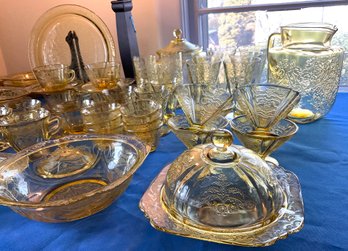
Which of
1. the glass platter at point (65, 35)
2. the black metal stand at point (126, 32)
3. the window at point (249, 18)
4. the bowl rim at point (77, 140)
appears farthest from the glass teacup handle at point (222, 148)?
the window at point (249, 18)

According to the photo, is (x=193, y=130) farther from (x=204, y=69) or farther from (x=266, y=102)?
(x=204, y=69)

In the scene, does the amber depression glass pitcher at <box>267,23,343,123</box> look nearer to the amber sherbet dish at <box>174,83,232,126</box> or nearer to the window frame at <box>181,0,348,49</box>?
the amber sherbet dish at <box>174,83,232,126</box>

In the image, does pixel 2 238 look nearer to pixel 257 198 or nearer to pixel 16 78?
pixel 257 198

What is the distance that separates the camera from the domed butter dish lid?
1.16 feet

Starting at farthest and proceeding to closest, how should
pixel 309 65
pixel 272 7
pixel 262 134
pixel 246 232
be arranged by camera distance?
pixel 272 7, pixel 309 65, pixel 262 134, pixel 246 232

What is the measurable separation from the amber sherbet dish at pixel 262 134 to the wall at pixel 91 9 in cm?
85

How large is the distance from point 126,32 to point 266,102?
1.86 feet

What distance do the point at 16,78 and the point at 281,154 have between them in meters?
0.90

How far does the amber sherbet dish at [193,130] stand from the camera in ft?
1.66

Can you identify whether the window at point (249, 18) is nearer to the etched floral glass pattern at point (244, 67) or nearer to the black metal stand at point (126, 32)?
the black metal stand at point (126, 32)

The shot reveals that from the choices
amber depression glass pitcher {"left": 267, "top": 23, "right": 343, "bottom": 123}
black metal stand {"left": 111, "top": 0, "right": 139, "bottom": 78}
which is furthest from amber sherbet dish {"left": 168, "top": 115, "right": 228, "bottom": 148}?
black metal stand {"left": 111, "top": 0, "right": 139, "bottom": 78}

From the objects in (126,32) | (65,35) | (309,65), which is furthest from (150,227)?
(65,35)

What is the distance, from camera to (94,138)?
55cm

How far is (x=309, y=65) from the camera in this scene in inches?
26.5
